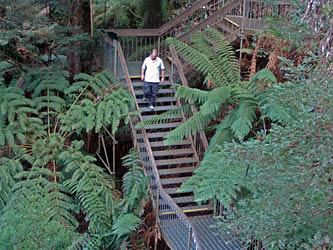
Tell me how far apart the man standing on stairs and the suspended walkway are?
223 mm

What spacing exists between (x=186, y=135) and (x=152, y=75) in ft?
6.61

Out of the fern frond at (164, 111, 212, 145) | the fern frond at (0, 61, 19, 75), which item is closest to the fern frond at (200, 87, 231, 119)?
the fern frond at (164, 111, 212, 145)

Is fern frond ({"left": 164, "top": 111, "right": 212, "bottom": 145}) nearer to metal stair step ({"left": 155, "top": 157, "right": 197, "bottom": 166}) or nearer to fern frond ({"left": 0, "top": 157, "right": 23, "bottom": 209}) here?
metal stair step ({"left": 155, "top": 157, "right": 197, "bottom": 166})

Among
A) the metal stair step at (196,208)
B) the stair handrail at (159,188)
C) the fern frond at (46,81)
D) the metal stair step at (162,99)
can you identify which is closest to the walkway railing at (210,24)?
the stair handrail at (159,188)

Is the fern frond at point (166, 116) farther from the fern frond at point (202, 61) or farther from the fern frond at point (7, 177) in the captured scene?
the fern frond at point (7, 177)

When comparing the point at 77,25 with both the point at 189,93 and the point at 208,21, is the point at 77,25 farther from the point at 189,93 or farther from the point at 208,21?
the point at 189,93

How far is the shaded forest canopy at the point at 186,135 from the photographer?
530 cm

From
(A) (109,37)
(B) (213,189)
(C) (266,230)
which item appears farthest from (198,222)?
(A) (109,37)

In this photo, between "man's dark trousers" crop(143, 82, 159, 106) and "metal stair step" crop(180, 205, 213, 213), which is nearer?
"metal stair step" crop(180, 205, 213, 213)

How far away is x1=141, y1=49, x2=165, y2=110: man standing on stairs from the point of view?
33.5 feet

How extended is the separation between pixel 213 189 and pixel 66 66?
662cm

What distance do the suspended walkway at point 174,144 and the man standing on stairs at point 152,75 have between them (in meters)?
0.22

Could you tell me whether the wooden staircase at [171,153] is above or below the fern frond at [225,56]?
below

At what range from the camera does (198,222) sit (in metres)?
8.74
